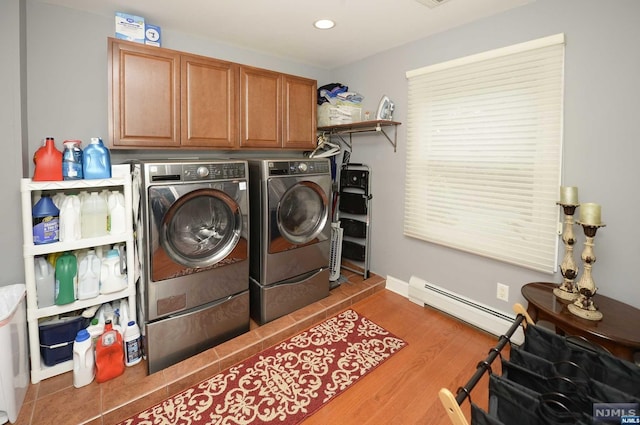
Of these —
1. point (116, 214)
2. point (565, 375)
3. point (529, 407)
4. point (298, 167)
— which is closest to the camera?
point (529, 407)

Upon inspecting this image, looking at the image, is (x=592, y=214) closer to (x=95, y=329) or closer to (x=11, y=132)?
(x=95, y=329)

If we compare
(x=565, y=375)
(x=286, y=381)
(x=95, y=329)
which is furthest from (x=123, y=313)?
(x=565, y=375)

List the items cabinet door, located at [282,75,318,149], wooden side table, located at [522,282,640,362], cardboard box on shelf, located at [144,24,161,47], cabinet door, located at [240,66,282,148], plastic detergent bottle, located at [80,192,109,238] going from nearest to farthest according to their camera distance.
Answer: wooden side table, located at [522,282,640,362]
plastic detergent bottle, located at [80,192,109,238]
cardboard box on shelf, located at [144,24,161,47]
cabinet door, located at [240,66,282,148]
cabinet door, located at [282,75,318,149]

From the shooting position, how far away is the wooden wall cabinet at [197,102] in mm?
1962

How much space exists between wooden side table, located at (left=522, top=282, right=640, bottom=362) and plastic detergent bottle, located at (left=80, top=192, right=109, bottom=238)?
2688 millimetres

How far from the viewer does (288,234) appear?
93.2 inches

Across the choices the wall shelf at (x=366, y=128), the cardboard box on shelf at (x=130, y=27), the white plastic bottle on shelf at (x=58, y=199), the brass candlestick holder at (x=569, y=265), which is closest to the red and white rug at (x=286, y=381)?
the brass candlestick holder at (x=569, y=265)

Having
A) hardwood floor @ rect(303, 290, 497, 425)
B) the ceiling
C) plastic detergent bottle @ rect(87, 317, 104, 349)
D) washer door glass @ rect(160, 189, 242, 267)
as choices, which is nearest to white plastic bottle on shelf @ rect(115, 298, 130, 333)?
plastic detergent bottle @ rect(87, 317, 104, 349)

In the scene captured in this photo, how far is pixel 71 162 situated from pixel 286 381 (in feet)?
6.16

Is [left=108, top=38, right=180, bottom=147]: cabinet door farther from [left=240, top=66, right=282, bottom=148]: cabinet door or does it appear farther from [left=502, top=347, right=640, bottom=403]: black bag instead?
[left=502, top=347, right=640, bottom=403]: black bag

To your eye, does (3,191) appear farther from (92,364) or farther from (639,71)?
(639,71)

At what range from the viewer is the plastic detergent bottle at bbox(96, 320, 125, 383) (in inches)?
68.6

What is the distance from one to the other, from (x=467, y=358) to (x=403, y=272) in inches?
39.7

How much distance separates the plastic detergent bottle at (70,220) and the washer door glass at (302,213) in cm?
124
